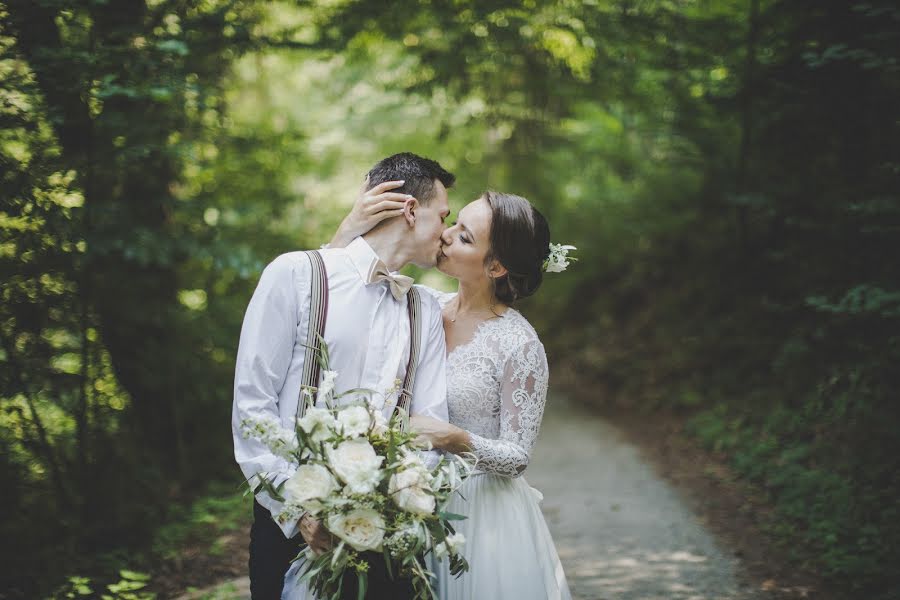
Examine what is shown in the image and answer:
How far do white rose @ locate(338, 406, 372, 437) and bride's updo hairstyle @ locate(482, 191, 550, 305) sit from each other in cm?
117

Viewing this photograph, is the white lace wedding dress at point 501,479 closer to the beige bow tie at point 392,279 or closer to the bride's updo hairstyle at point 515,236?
the bride's updo hairstyle at point 515,236

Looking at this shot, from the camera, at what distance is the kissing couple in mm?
2225

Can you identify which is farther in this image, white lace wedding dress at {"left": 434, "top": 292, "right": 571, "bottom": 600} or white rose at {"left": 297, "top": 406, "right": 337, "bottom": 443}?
white lace wedding dress at {"left": 434, "top": 292, "right": 571, "bottom": 600}

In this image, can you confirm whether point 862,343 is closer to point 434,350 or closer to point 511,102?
point 434,350

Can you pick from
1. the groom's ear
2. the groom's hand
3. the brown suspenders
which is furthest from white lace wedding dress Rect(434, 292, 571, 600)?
the groom's hand

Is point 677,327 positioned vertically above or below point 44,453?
above

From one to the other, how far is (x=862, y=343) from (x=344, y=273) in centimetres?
449

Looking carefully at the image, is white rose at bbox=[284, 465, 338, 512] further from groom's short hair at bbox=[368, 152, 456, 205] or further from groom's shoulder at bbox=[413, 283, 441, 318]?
groom's short hair at bbox=[368, 152, 456, 205]

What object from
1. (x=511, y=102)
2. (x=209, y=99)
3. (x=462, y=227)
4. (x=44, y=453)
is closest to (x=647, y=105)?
(x=511, y=102)

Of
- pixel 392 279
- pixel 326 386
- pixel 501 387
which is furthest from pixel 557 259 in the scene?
pixel 326 386

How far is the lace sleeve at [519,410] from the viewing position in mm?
2549

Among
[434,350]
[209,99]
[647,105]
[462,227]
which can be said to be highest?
[647,105]

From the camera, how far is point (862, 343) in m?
5.21

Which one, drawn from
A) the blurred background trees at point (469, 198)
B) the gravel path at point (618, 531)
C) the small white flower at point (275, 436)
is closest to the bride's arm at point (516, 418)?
the small white flower at point (275, 436)
